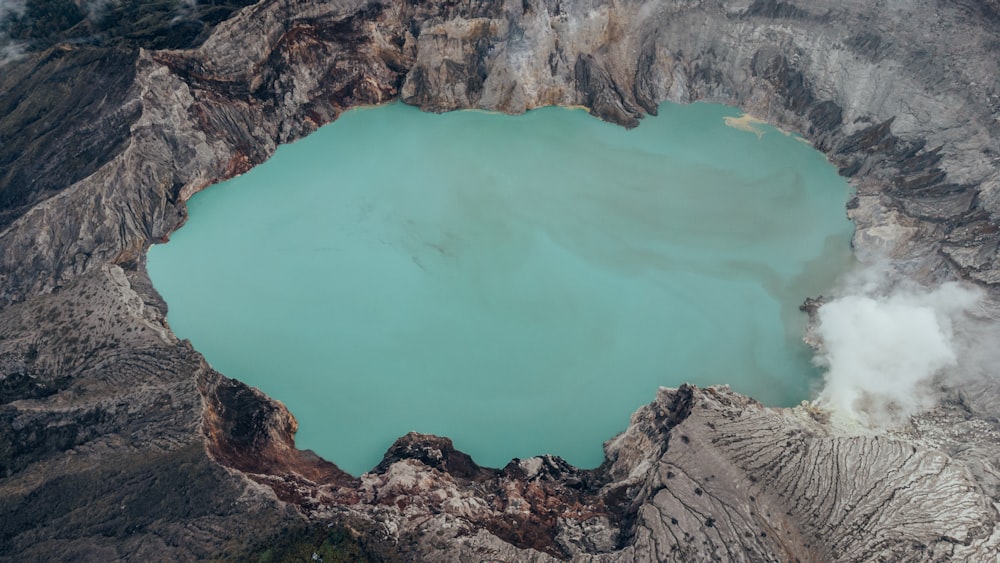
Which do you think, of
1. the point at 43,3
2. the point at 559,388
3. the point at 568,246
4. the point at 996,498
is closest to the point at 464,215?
the point at 568,246

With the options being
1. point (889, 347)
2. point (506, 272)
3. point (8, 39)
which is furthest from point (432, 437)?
point (8, 39)

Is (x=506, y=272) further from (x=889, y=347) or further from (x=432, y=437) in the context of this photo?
(x=889, y=347)

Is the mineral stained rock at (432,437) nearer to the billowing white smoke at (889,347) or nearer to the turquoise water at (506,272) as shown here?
the billowing white smoke at (889,347)

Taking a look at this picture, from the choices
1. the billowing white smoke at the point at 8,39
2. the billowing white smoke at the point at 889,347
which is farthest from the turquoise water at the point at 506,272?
the billowing white smoke at the point at 8,39

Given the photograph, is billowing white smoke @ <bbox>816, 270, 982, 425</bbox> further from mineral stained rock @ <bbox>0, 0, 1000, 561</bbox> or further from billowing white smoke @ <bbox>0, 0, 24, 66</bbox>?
billowing white smoke @ <bbox>0, 0, 24, 66</bbox>

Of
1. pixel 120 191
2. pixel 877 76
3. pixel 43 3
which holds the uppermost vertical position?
pixel 43 3

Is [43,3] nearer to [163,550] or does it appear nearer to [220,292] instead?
[220,292]

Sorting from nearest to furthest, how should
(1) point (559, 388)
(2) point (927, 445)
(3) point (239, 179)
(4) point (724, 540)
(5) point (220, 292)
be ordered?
(4) point (724, 540) → (2) point (927, 445) → (1) point (559, 388) → (5) point (220, 292) → (3) point (239, 179)
